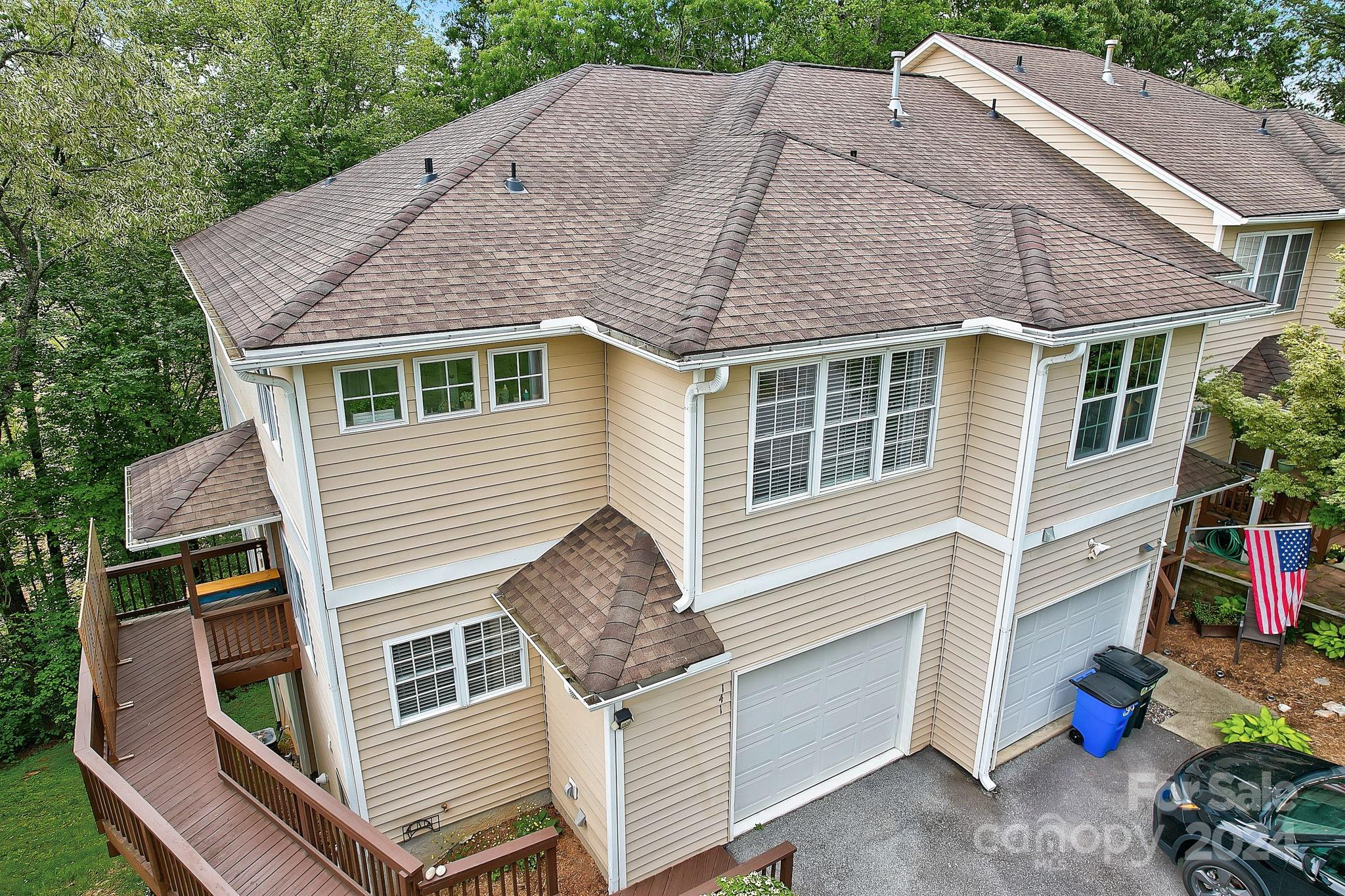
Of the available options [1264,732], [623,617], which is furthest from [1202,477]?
[623,617]

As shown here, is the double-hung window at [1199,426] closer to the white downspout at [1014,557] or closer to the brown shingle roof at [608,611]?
the white downspout at [1014,557]

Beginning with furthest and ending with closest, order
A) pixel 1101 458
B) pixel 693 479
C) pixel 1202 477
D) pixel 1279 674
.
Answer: pixel 1202 477
pixel 1279 674
pixel 1101 458
pixel 693 479

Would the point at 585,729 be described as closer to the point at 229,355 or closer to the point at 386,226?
the point at 229,355

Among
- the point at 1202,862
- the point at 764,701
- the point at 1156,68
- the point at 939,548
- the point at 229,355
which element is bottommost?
the point at 1202,862

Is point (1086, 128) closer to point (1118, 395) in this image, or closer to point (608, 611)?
point (1118, 395)

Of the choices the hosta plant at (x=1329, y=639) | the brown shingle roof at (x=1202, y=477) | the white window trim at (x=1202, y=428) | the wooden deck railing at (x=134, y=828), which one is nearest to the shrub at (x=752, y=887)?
the wooden deck railing at (x=134, y=828)

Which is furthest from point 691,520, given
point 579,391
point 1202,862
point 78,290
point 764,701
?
point 78,290
